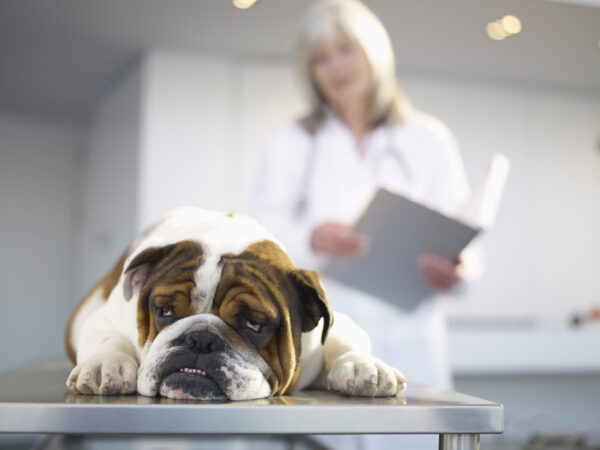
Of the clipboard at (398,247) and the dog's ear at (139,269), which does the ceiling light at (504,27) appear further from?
the dog's ear at (139,269)

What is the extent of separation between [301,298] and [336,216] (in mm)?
1140

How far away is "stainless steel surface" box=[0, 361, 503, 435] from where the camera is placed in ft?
1.67

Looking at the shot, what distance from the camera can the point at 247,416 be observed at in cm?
52

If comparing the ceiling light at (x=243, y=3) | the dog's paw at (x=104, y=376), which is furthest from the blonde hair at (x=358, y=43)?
the ceiling light at (x=243, y=3)

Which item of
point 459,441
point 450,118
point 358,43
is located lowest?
point 459,441

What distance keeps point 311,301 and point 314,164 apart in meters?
1.15

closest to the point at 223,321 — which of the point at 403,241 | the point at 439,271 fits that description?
the point at 403,241

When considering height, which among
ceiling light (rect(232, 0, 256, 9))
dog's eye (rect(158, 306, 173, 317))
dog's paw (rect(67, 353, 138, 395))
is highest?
ceiling light (rect(232, 0, 256, 9))

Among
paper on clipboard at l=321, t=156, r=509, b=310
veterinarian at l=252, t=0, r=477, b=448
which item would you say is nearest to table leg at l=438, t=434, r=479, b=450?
paper on clipboard at l=321, t=156, r=509, b=310

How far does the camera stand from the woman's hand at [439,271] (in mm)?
1363

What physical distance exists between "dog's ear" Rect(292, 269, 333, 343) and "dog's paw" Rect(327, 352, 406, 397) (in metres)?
0.04

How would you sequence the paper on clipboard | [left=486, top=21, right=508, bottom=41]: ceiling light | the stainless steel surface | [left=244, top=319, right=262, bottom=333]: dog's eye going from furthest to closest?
[left=486, top=21, right=508, bottom=41]: ceiling light < the paper on clipboard < [left=244, top=319, right=262, bottom=333]: dog's eye < the stainless steel surface

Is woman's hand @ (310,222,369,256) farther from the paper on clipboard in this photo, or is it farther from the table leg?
the table leg

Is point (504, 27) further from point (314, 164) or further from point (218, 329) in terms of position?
point (218, 329)
